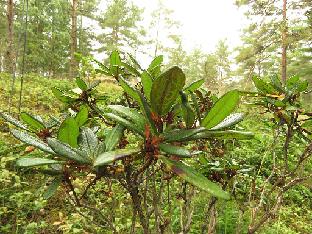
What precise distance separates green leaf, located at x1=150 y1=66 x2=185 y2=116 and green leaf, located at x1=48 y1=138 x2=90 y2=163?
8.7 inches

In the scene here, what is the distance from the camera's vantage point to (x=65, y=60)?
2209cm

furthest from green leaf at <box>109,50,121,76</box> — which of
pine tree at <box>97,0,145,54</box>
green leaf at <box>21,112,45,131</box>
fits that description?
pine tree at <box>97,0,145,54</box>

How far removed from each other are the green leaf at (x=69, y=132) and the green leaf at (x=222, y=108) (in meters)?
0.35

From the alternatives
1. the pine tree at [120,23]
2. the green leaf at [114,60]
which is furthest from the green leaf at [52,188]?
the pine tree at [120,23]

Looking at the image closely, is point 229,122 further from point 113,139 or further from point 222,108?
point 113,139

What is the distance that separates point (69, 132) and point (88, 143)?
0.06 meters

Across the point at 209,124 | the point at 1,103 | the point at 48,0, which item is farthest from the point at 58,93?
the point at 48,0

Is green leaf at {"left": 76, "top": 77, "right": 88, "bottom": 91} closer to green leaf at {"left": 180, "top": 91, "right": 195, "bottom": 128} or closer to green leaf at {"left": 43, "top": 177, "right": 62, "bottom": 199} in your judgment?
green leaf at {"left": 43, "top": 177, "right": 62, "bottom": 199}

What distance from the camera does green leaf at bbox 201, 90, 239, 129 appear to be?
769mm

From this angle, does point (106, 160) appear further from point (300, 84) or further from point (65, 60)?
point (65, 60)

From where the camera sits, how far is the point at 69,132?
2.88 ft

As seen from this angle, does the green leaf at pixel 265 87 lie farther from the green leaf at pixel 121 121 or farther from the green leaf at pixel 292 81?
the green leaf at pixel 121 121

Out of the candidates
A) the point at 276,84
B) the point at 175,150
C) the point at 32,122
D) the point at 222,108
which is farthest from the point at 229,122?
the point at 276,84

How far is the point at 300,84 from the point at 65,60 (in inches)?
865
